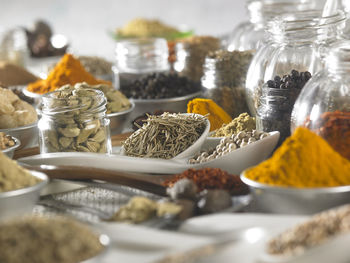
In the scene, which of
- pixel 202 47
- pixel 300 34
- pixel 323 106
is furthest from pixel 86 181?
pixel 202 47

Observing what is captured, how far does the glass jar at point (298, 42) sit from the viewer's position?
1.07 m

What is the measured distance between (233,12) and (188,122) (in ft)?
7.38

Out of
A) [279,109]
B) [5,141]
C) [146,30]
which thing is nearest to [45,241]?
[5,141]

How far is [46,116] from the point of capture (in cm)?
100

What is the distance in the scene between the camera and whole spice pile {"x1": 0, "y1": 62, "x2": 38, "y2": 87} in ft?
5.67

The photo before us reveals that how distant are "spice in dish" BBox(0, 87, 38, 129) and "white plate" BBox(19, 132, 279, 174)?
20 cm

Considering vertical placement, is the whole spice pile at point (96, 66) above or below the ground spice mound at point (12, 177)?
above

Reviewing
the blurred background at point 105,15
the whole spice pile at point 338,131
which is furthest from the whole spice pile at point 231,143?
the blurred background at point 105,15

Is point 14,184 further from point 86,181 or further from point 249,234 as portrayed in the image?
point 249,234

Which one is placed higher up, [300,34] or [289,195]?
[300,34]

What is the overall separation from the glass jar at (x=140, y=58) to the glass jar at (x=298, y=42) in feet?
2.02

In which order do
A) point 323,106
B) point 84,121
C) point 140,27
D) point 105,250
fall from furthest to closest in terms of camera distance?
point 140,27, point 84,121, point 323,106, point 105,250

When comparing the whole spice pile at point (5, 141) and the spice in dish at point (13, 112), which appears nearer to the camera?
the whole spice pile at point (5, 141)

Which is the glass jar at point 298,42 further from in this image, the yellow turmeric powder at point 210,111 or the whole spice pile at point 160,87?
the whole spice pile at point 160,87
